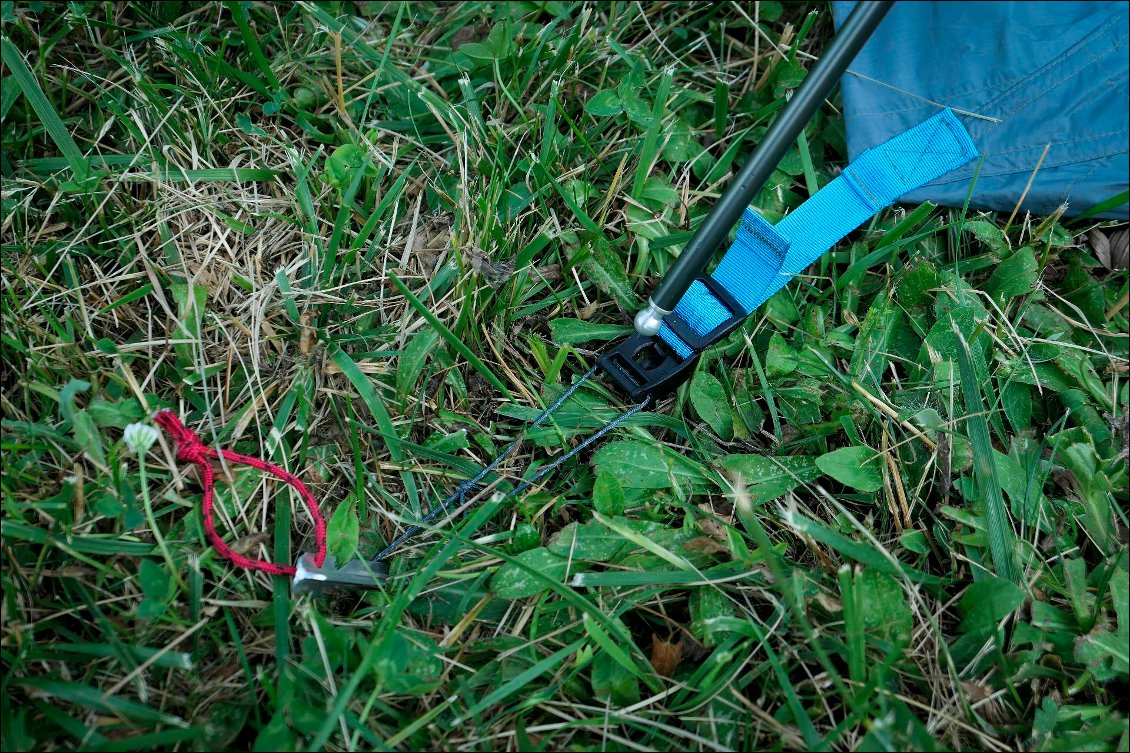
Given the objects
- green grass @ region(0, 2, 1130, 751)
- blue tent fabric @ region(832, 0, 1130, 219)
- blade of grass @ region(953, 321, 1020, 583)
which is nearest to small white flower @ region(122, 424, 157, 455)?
green grass @ region(0, 2, 1130, 751)

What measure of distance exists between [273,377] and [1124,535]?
165 cm

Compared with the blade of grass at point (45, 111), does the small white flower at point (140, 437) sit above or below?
below

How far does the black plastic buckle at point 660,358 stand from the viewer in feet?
5.11

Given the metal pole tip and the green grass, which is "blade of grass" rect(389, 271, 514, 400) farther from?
the metal pole tip

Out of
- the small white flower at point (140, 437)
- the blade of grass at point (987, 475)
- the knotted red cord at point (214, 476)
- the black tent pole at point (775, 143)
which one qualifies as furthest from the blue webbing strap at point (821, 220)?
the small white flower at point (140, 437)

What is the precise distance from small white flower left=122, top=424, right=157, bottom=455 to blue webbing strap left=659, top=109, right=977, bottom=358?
0.97 m

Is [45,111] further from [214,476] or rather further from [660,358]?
[660,358]

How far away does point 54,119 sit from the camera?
5.13ft

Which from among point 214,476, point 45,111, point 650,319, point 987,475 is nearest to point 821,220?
point 650,319

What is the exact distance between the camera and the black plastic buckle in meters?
1.56

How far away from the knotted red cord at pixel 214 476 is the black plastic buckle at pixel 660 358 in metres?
0.63

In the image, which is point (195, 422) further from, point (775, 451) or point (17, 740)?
point (775, 451)

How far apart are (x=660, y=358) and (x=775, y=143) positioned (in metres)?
0.48

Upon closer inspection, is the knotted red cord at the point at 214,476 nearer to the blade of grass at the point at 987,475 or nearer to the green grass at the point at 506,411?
the green grass at the point at 506,411
